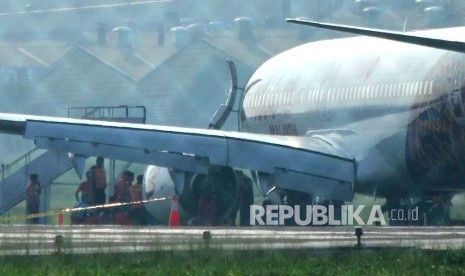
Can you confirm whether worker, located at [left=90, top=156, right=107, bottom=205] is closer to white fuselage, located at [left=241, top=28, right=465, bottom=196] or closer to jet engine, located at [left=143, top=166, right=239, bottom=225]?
jet engine, located at [left=143, top=166, right=239, bottom=225]

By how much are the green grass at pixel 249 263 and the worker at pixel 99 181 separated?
1504 cm

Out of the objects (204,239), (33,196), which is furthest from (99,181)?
(204,239)

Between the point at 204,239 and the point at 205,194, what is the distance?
29.5 feet

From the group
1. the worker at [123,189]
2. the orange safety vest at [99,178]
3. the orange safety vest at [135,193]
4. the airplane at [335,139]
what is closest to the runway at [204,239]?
the airplane at [335,139]

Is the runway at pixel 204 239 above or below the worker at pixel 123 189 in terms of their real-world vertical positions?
below

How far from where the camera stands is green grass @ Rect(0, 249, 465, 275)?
1623 centimetres

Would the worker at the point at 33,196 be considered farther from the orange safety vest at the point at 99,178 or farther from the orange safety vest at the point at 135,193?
the orange safety vest at the point at 135,193

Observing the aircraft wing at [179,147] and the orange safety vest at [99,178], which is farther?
the orange safety vest at [99,178]

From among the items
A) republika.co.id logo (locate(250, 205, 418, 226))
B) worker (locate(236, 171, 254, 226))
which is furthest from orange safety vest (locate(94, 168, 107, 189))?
worker (locate(236, 171, 254, 226))

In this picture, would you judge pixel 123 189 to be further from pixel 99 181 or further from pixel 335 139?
pixel 335 139

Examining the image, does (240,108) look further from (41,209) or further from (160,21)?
(160,21)

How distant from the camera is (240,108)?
3697 cm

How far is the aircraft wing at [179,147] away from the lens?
90.4 ft

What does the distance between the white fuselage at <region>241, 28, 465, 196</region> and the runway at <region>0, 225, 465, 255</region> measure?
255 cm
